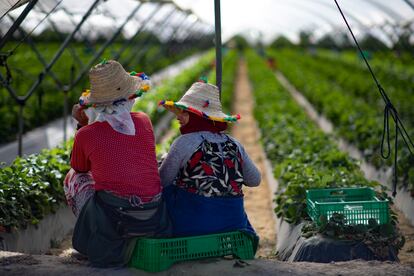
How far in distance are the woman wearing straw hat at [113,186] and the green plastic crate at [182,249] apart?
8cm

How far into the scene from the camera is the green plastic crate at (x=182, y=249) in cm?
375

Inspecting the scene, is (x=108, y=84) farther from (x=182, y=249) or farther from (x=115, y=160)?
(x=182, y=249)

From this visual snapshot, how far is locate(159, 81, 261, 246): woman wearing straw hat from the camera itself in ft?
12.9

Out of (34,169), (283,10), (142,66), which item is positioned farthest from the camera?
(283,10)

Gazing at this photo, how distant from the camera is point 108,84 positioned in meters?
3.98

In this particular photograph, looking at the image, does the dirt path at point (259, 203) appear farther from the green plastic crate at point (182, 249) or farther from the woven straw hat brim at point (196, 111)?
the woven straw hat brim at point (196, 111)

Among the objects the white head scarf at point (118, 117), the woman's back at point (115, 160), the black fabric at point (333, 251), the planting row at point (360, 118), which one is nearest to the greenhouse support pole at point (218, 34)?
the white head scarf at point (118, 117)

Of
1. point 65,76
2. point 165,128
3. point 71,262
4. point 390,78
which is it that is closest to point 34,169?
point 71,262

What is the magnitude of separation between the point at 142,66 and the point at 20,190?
1762 centimetres

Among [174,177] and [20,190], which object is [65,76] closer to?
[20,190]

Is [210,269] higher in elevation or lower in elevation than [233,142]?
lower

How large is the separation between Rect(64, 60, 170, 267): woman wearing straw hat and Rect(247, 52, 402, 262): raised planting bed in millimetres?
1171

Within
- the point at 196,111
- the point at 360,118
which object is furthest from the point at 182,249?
the point at 360,118

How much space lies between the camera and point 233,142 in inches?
161
